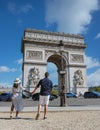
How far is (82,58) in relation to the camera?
4072cm

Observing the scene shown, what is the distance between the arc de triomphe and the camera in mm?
36750

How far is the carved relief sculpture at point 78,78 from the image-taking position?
39009 mm

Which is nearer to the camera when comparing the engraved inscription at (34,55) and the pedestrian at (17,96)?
the pedestrian at (17,96)

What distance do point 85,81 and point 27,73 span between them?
1156 centimetres

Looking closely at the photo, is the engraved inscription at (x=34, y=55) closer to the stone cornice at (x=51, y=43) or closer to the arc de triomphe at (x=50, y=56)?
the arc de triomphe at (x=50, y=56)

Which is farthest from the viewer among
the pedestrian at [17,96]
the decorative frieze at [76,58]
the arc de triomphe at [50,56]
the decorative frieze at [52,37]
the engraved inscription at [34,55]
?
the decorative frieze at [76,58]

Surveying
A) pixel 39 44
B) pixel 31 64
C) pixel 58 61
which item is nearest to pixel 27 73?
pixel 31 64

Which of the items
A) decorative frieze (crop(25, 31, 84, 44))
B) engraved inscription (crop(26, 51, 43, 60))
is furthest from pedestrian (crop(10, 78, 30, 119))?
decorative frieze (crop(25, 31, 84, 44))

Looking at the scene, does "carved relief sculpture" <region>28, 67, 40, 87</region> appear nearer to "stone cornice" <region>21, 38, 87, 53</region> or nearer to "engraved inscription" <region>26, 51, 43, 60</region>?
"engraved inscription" <region>26, 51, 43, 60</region>

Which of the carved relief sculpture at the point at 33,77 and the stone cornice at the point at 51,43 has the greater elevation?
the stone cornice at the point at 51,43

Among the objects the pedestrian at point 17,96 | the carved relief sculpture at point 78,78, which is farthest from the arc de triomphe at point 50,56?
the pedestrian at point 17,96

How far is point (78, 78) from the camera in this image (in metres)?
39.3

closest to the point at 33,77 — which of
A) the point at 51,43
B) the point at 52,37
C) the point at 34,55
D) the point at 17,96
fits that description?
the point at 34,55

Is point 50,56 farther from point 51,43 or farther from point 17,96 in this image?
point 17,96
